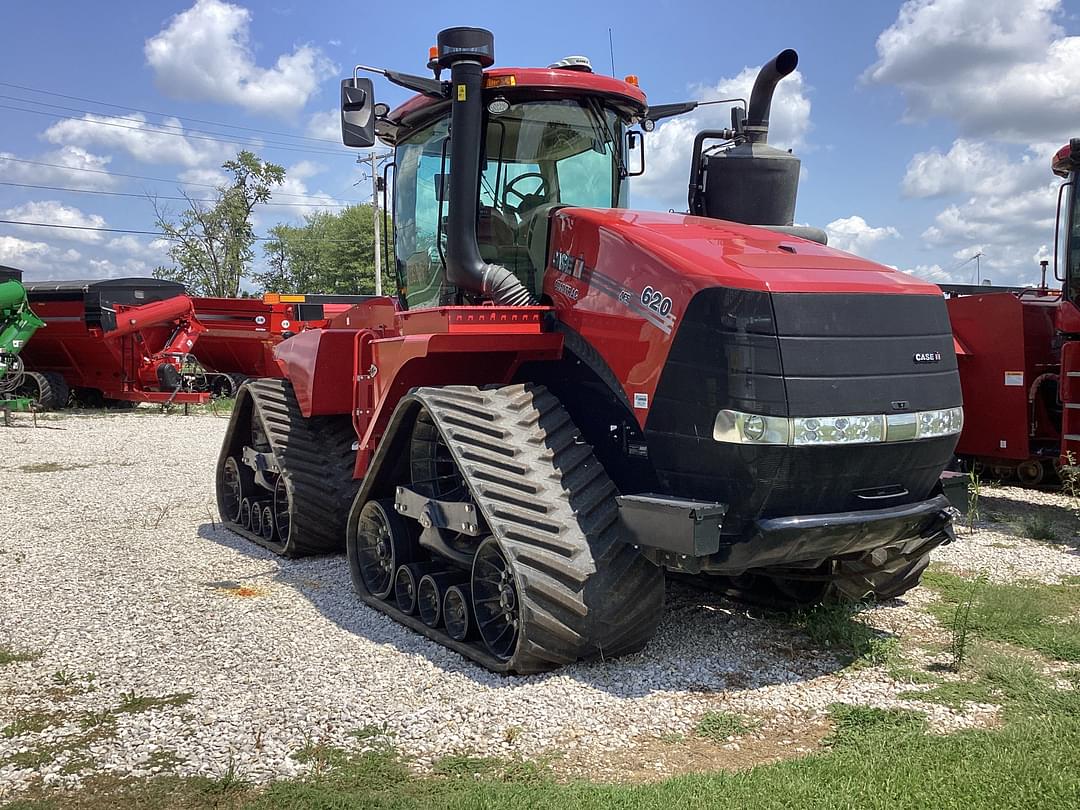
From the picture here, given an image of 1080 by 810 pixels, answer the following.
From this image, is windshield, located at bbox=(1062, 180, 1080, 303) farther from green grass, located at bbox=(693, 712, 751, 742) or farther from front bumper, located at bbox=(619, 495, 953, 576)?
green grass, located at bbox=(693, 712, 751, 742)

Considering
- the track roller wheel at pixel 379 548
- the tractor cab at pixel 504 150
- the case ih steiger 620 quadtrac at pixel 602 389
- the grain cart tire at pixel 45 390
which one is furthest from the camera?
the grain cart tire at pixel 45 390

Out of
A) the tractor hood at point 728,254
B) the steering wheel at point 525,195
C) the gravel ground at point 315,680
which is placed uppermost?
the steering wheel at point 525,195

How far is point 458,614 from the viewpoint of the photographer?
210 inches

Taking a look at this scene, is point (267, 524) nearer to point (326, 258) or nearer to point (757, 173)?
point (757, 173)

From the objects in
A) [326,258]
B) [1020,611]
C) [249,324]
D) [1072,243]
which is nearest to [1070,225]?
[1072,243]

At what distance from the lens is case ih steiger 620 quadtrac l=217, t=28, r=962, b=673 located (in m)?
4.38

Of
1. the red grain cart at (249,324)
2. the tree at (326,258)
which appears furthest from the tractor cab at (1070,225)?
the tree at (326,258)

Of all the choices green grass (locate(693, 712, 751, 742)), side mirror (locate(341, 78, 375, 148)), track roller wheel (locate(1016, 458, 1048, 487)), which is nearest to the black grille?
green grass (locate(693, 712, 751, 742))

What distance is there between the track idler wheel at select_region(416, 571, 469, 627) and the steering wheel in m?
2.09

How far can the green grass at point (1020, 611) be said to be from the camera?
538 cm

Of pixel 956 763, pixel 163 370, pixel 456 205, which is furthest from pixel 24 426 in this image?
pixel 956 763

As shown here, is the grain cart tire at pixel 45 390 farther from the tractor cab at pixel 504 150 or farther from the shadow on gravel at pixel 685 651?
the tractor cab at pixel 504 150

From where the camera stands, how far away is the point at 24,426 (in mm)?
17297

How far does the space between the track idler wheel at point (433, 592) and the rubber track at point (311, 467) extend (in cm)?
200
